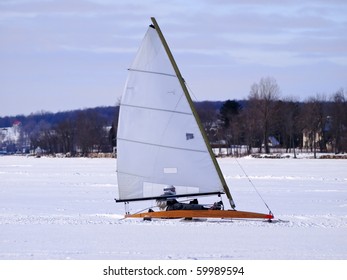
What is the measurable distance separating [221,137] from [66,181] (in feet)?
247

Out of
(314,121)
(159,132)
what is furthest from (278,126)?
(159,132)

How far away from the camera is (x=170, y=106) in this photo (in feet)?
63.5

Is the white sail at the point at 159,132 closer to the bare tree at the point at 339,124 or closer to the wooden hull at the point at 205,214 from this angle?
the wooden hull at the point at 205,214

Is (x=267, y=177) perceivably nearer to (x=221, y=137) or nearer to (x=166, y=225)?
(x=166, y=225)

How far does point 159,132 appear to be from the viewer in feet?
63.9

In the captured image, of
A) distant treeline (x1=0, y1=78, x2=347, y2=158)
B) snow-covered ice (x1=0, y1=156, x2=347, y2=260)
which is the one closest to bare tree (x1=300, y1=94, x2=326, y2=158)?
distant treeline (x1=0, y1=78, x2=347, y2=158)

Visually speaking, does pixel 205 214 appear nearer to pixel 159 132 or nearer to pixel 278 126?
pixel 159 132

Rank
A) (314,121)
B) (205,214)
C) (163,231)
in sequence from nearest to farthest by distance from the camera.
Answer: (163,231) → (205,214) → (314,121)

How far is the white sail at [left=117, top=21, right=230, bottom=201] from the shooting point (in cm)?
1925

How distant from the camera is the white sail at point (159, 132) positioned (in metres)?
19.2

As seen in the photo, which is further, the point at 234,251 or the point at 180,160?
the point at 180,160

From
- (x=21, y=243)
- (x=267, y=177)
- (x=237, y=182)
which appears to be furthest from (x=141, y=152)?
(x=267, y=177)

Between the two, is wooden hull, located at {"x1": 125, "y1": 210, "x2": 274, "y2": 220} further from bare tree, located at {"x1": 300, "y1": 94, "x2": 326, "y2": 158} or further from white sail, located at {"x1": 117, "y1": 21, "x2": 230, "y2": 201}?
bare tree, located at {"x1": 300, "y1": 94, "x2": 326, "y2": 158}

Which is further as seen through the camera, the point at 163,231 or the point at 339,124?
the point at 339,124
